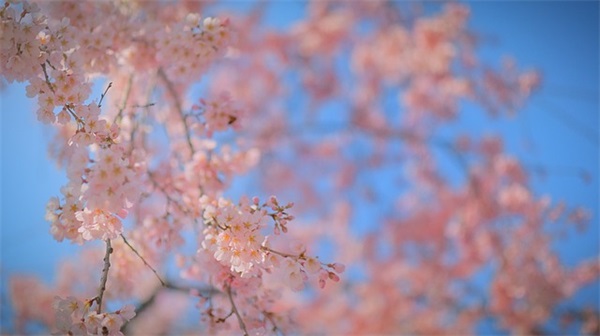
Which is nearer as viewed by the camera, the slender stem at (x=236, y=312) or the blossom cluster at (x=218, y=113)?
the slender stem at (x=236, y=312)

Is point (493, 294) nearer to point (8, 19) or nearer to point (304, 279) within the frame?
point (304, 279)

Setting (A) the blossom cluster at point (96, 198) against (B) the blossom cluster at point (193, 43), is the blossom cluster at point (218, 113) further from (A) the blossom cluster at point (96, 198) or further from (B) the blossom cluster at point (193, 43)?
(A) the blossom cluster at point (96, 198)

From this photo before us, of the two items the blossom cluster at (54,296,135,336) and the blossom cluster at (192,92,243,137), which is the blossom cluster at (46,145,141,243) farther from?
the blossom cluster at (192,92,243,137)

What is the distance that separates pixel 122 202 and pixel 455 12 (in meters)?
5.67

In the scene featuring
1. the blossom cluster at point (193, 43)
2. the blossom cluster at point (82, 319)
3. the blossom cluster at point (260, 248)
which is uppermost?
the blossom cluster at point (193, 43)

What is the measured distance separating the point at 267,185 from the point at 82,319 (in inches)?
268

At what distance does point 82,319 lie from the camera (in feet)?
4.14

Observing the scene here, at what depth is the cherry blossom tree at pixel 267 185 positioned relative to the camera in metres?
1.38

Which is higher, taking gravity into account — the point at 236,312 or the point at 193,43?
the point at 193,43

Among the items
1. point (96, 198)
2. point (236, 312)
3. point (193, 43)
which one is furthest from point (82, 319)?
point (193, 43)

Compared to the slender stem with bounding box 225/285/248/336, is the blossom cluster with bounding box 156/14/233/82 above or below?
above

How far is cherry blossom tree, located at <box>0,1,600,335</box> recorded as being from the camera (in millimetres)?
1385

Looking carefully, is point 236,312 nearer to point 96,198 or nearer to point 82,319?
point 82,319

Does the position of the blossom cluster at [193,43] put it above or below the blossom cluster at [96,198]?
above
